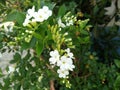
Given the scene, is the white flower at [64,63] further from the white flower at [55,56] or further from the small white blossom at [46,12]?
the small white blossom at [46,12]

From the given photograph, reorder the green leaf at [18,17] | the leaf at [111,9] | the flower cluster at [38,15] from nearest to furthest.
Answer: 1. the flower cluster at [38,15]
2. the green leaf at [18,17]
3. the leaf at [111,9]

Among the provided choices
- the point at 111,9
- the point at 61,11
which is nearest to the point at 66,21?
Answer: the point at 61,11

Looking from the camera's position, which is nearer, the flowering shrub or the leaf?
the flowering shrub

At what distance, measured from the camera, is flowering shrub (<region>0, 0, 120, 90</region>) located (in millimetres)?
1430

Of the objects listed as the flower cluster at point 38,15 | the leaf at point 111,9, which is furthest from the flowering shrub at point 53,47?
the leaf at point 111,9

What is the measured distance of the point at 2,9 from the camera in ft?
6.66

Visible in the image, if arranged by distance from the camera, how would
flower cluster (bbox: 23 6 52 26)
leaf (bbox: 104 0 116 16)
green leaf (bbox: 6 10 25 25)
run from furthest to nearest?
leaf (bbox: 104 0 116 16) < green leaf (bbox: 6 10 25 25) < flower cluster (bbox: 23 6 52 26)

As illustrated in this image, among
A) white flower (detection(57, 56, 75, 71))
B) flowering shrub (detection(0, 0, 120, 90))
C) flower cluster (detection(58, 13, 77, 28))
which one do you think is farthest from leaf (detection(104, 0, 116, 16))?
white flower (detection(57, 56, 75, 71))

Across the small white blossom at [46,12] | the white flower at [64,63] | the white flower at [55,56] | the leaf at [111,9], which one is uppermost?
the leaf at [111,9]

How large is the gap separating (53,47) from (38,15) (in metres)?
0.19

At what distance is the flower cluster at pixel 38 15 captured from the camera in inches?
53.4

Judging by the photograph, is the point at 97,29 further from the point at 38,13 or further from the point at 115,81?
the point at 38,13

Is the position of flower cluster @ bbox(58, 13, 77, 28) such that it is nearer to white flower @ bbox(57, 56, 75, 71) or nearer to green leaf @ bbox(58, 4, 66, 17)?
green leaf @ bbox(58, 4, 66, 17)

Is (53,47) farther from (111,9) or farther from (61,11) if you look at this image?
(111,9)
